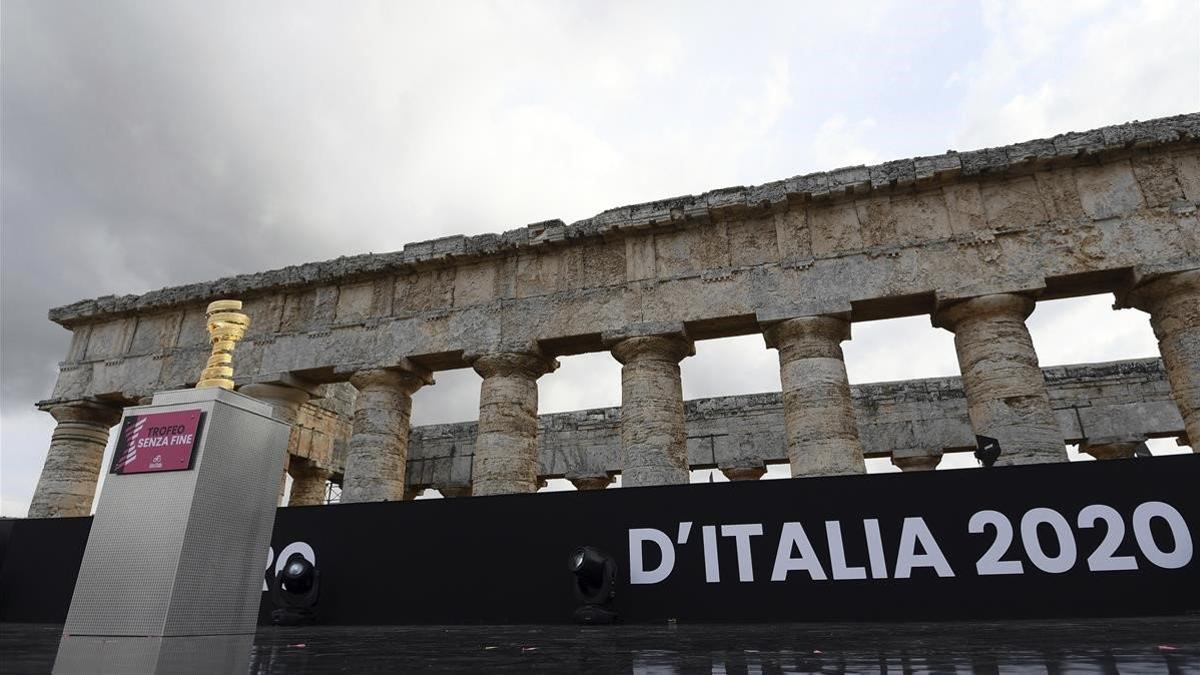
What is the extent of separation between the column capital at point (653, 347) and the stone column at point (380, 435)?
470 cm

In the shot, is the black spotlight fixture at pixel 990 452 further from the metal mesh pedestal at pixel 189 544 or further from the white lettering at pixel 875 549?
the metal mesh pedestal at pixel 189 544

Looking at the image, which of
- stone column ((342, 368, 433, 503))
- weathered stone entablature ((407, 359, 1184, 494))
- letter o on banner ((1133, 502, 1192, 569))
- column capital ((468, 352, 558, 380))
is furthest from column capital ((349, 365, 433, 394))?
letter o on banner ((1133, 502, 1192, 569))

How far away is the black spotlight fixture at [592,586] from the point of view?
561cm

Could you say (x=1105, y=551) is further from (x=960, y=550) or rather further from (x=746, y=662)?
(x=746, y=662)

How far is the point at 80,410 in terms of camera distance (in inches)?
662

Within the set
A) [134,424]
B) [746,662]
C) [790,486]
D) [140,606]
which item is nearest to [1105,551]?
[790,486]

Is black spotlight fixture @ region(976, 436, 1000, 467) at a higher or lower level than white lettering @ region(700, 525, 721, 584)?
higher

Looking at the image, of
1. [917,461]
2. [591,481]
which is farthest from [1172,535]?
[591,481]

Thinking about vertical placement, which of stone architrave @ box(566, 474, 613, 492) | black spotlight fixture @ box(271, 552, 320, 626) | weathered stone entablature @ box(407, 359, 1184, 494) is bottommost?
black spotlight fixture @ box(271, 552, 320, 626)

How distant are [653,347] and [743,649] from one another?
30.8 feet

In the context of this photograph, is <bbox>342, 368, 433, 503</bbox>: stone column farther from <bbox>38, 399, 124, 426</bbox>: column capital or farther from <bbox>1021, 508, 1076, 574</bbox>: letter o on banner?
<bbox>1021, 508, 1076, 574</bbox>: letter o on banner

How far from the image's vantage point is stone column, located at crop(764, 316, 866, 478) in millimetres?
11453

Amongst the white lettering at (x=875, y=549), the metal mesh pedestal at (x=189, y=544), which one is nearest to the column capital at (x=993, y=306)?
the white lettering at (x=875, y=549)

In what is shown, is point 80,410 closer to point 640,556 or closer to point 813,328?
point 640,556
